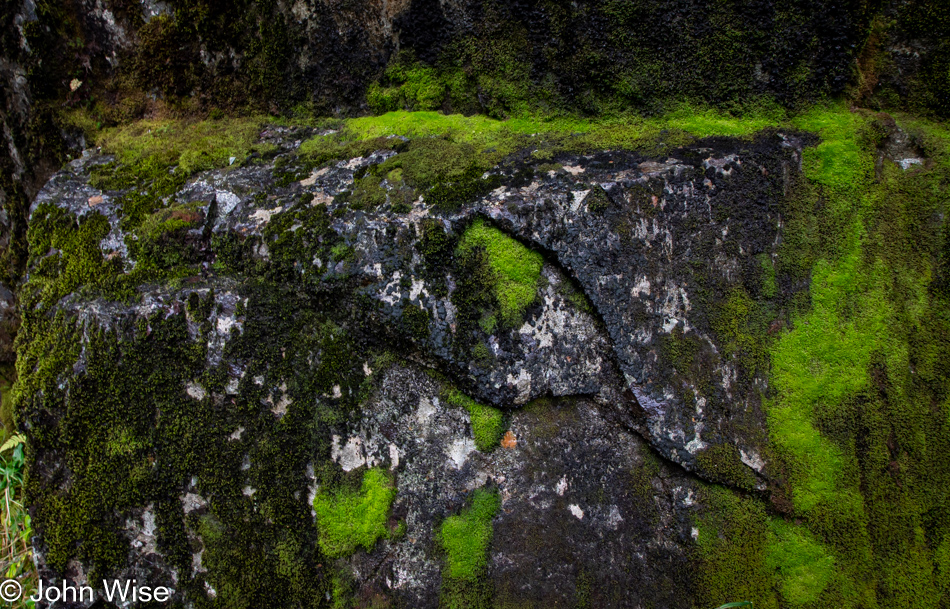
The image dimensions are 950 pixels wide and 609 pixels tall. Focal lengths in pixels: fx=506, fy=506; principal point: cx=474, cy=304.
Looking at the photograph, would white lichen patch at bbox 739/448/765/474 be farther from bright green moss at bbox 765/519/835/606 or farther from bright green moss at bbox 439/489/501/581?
bright green moss at bbox 439/489/501/581

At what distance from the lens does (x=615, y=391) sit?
11.7 feet

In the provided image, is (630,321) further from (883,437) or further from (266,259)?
(266,259)

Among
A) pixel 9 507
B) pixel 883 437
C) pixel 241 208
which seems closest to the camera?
pixel 883 437

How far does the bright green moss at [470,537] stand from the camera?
339 cm

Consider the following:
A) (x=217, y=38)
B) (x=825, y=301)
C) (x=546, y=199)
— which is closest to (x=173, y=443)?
(x=546, y=199)

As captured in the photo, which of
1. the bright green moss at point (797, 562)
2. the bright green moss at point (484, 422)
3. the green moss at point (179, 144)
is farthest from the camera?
the green moss at point (179, 144)

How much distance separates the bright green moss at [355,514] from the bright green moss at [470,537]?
443 mm

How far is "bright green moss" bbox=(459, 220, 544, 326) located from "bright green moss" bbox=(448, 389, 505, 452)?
637mm

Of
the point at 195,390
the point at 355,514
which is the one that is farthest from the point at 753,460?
the point at 195,390

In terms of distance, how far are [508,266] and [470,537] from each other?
185 cm

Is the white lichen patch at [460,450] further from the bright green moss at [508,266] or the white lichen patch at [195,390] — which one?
the white lichen patch at [195,390]

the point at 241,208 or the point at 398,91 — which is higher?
the point at 398,91

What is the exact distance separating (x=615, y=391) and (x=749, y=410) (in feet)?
3.10

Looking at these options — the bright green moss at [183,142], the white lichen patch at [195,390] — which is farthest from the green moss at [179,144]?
the white lichen patch at [195,390]
